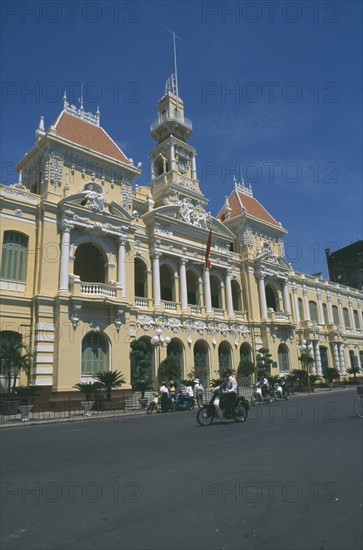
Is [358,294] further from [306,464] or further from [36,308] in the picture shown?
[306,464]

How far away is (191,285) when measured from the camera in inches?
1396

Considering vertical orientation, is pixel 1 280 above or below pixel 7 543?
above

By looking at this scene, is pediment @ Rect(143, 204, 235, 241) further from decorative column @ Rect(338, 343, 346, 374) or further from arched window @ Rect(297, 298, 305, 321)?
decorative column @ Rect(338, 343, 346, 374)

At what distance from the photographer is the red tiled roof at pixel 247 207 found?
134ft

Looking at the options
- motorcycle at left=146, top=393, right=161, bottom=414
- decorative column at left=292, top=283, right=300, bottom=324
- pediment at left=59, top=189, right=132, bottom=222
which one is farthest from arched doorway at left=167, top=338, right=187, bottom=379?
decorative column at left=292, top=283, right=300, bottom=324

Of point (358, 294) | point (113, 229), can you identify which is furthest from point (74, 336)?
point (358, 294)

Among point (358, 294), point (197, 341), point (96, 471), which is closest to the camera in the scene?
point (96, 471)

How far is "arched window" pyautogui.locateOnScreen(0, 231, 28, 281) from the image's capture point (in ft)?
73.3

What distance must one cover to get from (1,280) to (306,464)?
1934 centimetres

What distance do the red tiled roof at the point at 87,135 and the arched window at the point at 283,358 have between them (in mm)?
22096

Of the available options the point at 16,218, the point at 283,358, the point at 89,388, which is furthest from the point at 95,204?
the point at 283,358

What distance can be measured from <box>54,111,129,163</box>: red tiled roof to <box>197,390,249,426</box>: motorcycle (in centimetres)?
1950

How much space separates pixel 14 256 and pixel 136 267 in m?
9.85

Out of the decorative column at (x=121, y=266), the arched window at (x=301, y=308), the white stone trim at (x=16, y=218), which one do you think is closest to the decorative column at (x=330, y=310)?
the arched window at (x=301, y=308)
